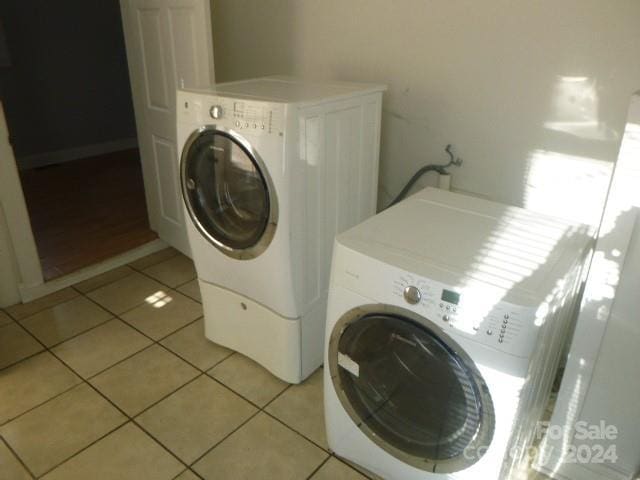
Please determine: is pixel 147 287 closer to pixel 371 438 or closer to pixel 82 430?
pixel 82 430

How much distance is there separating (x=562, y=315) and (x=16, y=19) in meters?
Answer: 4.44

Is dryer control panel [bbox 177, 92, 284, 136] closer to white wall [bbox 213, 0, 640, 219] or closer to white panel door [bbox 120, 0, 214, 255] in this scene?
white panel door [bbox 120, 0, 214, 255]

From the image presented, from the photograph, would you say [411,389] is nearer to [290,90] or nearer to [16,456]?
[290,90]

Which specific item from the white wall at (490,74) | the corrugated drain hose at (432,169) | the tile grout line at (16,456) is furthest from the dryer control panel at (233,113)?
the tile grout line at (16,456)

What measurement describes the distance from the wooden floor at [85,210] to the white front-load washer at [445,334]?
6.48 feet

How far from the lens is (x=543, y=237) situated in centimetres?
134

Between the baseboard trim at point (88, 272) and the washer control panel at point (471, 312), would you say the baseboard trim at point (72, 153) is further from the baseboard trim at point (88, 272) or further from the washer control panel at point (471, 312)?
the washer control panel at point (471, 312)

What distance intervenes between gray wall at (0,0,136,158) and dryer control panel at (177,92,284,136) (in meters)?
3.05

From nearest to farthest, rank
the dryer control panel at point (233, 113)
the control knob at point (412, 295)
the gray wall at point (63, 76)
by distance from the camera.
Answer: the control knob at point (412, 295)
the dryer control panel at point (233, 113)
the gray wall at point (63, 76)

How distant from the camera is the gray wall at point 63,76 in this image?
3916 mm

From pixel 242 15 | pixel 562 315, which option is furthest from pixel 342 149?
pixel 242 15

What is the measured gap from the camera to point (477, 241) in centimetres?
132

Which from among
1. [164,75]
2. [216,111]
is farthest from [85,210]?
[216,111]

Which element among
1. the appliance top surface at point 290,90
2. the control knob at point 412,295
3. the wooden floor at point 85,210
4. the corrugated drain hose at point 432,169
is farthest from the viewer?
the wooden floor at point 85,210
